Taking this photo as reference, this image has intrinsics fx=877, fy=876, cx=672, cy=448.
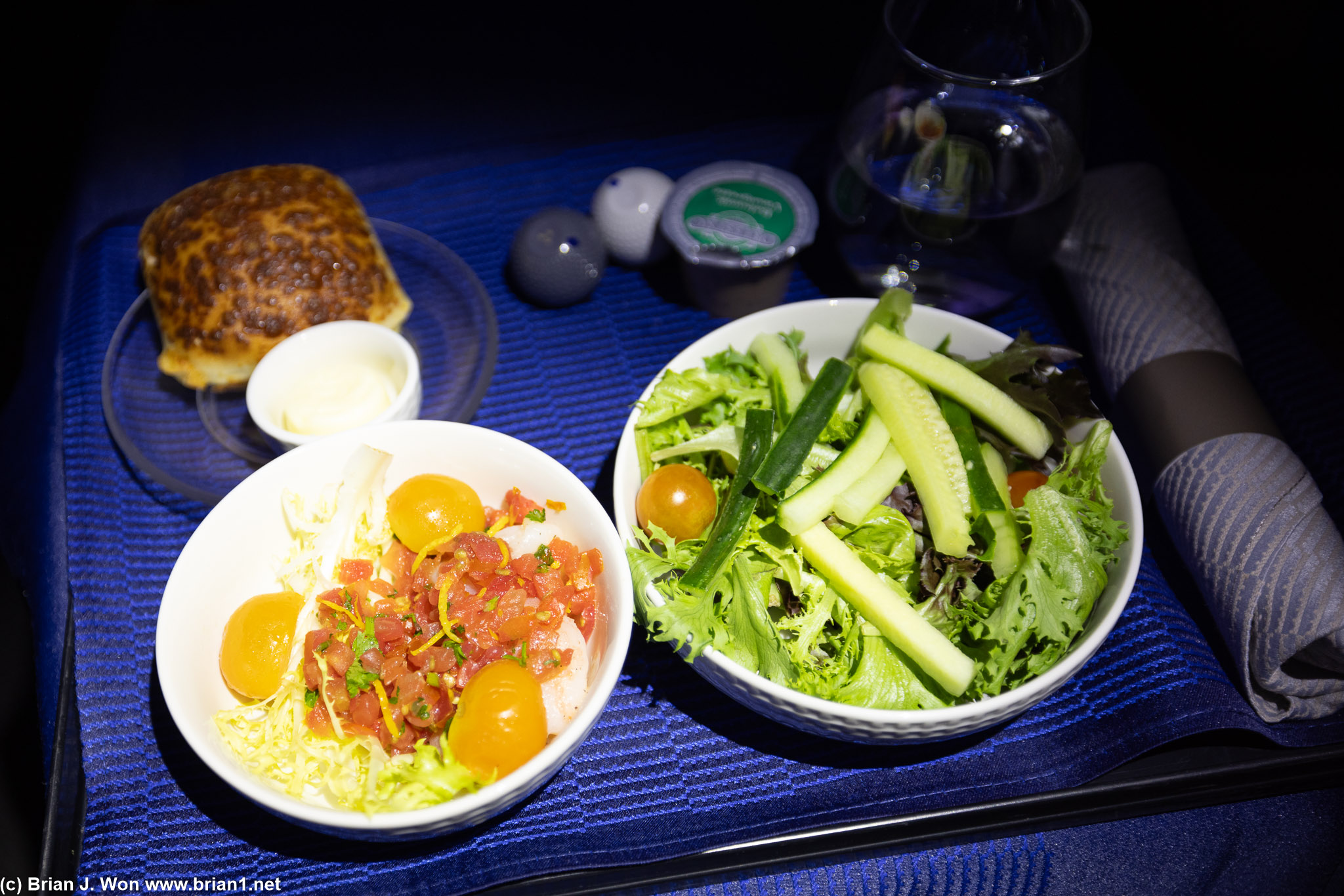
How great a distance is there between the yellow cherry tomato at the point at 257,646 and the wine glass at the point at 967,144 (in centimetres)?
132

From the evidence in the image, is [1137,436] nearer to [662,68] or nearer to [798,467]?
[798,467]

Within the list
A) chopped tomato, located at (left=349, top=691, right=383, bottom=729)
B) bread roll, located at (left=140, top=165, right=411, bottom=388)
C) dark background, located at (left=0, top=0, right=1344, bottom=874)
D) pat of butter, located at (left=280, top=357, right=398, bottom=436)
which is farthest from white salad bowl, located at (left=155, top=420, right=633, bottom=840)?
dark background, located at (left=0, top=0, right=1344, bottom=874)

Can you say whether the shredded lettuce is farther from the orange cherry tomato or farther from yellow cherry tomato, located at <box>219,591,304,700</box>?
the orange cherry tomato

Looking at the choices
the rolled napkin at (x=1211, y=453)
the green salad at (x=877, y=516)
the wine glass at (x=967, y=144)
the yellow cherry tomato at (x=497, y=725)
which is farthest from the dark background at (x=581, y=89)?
the yellow cherry tomato at (x=497, y=725)

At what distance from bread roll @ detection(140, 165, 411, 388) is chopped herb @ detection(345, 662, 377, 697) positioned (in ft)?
2.78

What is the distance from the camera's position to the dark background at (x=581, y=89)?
246cm

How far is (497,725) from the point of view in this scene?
1.19 metres

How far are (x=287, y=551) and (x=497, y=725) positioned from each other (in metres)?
0.56

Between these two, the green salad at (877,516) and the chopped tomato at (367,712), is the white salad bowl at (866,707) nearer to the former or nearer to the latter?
the green salad at (877,516)

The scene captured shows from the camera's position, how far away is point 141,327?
6.57 feet

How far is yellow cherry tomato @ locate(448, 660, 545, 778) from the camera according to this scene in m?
1.19

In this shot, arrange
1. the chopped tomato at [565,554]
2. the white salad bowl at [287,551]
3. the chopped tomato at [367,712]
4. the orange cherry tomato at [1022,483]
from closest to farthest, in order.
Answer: the white salad bowl at [287,551]
the chopped tomato at [367,712]
the chopped tomato at [565,554]
the orange cherry tomato at [1022,483]

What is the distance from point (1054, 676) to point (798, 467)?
1.59 ft

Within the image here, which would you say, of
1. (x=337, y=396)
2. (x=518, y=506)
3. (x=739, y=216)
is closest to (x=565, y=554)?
(x=518, y=506)
